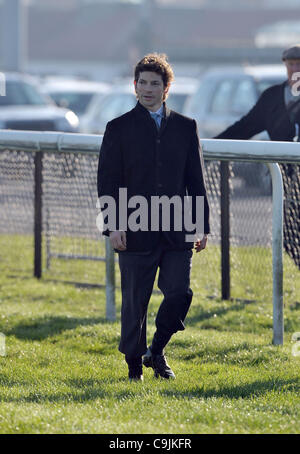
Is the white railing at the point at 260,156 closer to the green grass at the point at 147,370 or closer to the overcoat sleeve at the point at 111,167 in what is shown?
the green grass at the point at 147,370

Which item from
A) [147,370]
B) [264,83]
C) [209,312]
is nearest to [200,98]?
[264,83]

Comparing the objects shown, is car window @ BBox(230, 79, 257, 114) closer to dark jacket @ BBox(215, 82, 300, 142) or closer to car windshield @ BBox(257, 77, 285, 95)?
car windshield @ BBox(257, 77, 285, 95)

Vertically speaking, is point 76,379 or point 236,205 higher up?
point 236,205

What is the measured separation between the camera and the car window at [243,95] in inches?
617

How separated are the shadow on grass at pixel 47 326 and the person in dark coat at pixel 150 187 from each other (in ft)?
4.58

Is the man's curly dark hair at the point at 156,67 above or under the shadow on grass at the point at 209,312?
above

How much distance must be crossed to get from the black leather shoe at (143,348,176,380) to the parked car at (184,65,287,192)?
9.88 meters

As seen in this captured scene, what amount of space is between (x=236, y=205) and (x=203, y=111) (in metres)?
8.24

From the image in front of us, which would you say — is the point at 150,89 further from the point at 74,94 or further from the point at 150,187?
the point at 74,94

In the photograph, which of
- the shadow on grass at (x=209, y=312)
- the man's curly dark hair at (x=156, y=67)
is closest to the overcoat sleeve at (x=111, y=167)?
the man's curly dark hair at (x=156, y=67)

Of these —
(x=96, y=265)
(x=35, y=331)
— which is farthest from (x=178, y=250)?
(x=96, y=265)

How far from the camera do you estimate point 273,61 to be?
44.4m

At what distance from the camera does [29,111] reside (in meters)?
18.9
